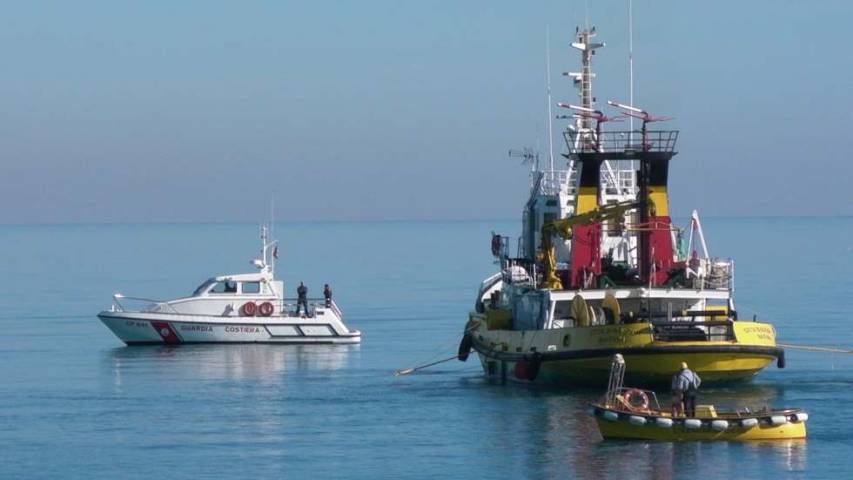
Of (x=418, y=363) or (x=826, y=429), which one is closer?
(x=826, y=429)

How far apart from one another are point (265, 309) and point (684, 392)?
29141 millimetres

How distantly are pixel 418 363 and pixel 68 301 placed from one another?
4488cm

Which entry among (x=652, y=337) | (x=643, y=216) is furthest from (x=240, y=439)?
(x=643, y=216)

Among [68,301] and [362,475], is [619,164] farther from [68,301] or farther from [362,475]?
[68,301]

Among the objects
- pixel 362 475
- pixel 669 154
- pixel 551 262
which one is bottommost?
pixel 362 475

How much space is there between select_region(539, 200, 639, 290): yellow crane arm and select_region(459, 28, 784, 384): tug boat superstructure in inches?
1.7

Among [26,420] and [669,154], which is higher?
[669,154]

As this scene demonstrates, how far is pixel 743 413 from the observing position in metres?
38.4

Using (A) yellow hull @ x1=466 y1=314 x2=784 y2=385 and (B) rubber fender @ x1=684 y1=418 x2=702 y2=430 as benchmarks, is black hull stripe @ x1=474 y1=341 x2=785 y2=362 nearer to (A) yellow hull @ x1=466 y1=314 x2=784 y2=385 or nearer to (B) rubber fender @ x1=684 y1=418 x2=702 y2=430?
(A) yellow hull @ x1=466 y1=314 x2=784 y2=385

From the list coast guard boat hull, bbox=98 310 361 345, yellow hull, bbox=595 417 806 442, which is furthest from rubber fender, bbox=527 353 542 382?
coast guard boat hull, bbox=98 310 361 345

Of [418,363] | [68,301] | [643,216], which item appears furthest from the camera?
[68,301]

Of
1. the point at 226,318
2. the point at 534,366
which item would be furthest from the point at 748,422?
the point at 226,318

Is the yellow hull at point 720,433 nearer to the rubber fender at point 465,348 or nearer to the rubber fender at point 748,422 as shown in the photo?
the rubber fender at point 748,422

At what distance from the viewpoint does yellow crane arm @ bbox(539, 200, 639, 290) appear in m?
49.4
